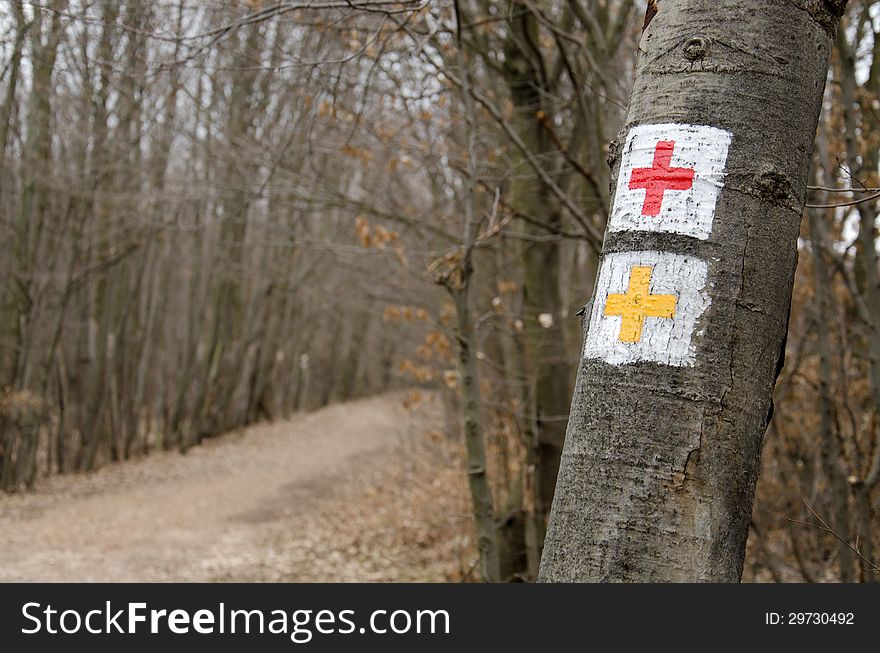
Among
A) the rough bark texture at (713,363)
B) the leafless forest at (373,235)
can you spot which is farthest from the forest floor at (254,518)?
the rough bark texture at (713,363)

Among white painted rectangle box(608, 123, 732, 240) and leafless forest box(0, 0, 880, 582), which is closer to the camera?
white painted rectangle box(608, 123, 732, 240)

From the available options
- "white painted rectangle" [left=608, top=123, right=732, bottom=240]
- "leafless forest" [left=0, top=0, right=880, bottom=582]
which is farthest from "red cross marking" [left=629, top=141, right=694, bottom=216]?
"leafless forest" [left=0, top=0, right=880, bottom=582]

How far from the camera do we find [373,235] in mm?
6391

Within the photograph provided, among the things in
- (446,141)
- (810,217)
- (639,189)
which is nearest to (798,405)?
(810,217)

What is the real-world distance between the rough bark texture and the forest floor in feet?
19.6

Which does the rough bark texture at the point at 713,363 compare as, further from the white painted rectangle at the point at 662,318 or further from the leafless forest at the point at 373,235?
the leafless forest at the point at 373,235

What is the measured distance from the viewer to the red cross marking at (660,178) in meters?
1.36

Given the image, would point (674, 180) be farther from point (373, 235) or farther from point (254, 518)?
point (254, 518)

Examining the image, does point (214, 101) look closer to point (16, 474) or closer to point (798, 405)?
point (16, 474)

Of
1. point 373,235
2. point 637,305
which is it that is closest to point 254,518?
point 373,235

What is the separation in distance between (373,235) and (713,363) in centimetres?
524

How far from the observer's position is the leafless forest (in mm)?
4473

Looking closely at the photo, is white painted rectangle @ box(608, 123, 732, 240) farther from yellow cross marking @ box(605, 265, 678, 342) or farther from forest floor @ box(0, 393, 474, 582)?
forest floor @ box(0, 393, 474, 582)

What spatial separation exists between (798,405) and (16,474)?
11.5 meters
